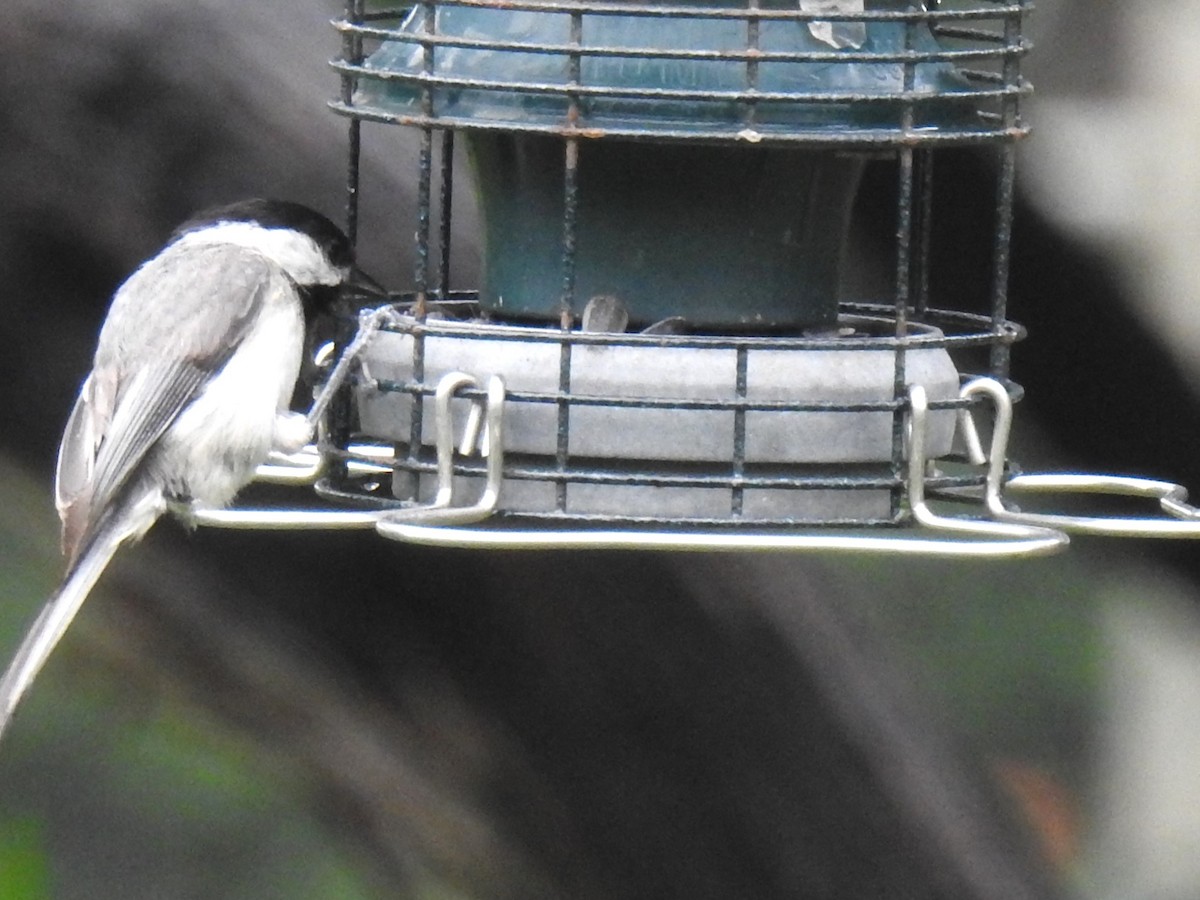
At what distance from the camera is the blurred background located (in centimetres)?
329

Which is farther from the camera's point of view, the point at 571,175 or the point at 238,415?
the point at 238,415

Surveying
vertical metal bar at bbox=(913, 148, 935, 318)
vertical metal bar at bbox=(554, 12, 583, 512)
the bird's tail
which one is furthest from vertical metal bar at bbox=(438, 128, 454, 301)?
vertical metal bar at bbox=(913, 148, 935, 318)

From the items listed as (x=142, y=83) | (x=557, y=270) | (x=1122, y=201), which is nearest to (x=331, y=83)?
(x=142, y=83)

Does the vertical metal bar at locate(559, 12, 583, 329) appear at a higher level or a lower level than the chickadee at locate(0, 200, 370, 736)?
higher

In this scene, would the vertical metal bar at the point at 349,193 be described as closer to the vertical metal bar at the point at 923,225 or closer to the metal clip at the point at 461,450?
the metal clip at the point at 461,450

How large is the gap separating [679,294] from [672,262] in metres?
0.04

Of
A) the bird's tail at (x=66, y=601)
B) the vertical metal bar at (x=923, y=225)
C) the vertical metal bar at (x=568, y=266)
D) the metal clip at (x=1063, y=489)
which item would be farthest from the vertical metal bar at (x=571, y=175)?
the bird's tail at (x=66, y=601)

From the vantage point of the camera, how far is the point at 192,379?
124 inches

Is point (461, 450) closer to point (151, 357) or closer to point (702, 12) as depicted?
point (702, 12)

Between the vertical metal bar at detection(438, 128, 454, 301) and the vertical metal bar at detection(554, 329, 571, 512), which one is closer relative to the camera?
the vertical metal bar at detection(554, 329, 571, 512)

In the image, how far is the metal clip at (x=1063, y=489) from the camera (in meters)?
2.35

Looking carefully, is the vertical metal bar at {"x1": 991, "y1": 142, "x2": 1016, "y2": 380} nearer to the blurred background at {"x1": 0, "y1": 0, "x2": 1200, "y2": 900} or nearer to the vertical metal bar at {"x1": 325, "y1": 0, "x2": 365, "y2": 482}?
the blurred background at {"x1": 0, "y1": 0, "x2": 1200, "y2": 900}

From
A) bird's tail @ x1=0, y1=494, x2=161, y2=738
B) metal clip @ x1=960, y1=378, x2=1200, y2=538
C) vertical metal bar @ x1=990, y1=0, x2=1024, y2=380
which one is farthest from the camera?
bird's tail @ x1=0, y1=494, x2=161, y2=738

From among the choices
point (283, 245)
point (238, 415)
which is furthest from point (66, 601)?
point (283, 245)
